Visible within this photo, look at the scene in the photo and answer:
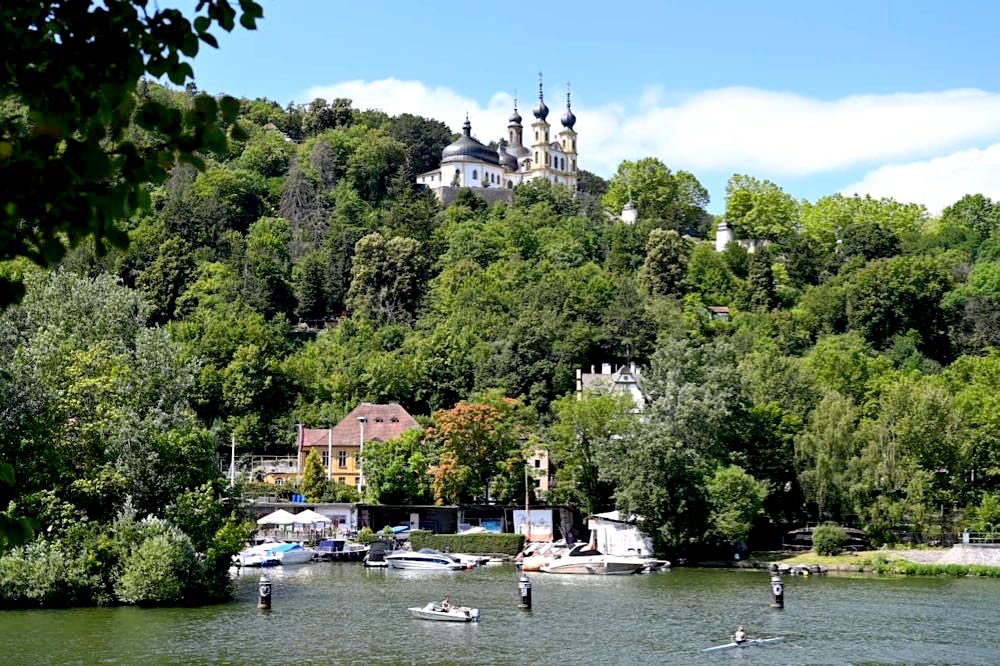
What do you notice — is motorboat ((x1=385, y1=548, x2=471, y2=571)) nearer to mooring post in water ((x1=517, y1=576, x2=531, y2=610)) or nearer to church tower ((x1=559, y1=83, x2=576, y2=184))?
mooring post in water ((x1=517, y1=576, x2=531, y2=610))

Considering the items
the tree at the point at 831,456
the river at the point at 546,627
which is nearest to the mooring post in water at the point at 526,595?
the river at the point at 546,627

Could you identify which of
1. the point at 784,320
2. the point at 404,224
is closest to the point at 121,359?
the point at 784,320

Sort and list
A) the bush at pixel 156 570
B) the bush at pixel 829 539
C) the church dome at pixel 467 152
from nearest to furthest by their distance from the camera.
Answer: the bush at pixel 156 570 < the bush at pixel 829 539 < the church dome at pixel 467 152

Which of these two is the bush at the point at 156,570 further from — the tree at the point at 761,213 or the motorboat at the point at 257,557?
the tree at the point at 761,213

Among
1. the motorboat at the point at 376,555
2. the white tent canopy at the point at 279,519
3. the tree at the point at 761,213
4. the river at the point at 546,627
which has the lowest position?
the river at the point at 546,627

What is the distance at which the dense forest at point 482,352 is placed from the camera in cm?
3997

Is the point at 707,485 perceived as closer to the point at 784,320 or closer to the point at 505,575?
the point at 505,575

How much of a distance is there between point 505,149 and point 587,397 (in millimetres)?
80705

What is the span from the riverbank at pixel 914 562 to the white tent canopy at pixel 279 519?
79.1 feet

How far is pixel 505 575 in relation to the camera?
53312 millimetres

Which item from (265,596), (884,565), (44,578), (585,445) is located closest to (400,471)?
(585,445)

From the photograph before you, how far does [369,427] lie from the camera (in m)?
77.4

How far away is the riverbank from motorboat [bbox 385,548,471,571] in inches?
533

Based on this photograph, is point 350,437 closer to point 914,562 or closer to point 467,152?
point 914,562
